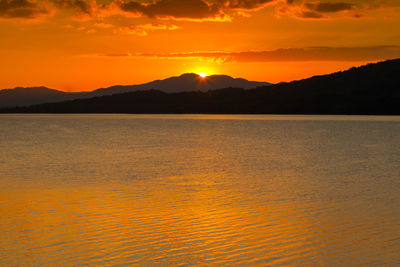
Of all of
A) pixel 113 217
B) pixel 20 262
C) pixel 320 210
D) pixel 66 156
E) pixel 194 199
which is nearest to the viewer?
pixel 20 262

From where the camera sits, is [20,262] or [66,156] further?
[66,156]

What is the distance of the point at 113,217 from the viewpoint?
17.7 meters

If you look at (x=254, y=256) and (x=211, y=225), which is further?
(x=211, y=225)

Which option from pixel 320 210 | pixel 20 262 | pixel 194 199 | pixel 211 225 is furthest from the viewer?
pixel 194 199

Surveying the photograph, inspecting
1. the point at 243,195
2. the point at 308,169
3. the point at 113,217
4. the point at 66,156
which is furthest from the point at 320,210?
the point at 66,156

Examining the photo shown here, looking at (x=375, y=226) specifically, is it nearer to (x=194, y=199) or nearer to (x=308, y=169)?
(x=194, y=199)

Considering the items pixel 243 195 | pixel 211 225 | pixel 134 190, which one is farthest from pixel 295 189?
pixel 211 225

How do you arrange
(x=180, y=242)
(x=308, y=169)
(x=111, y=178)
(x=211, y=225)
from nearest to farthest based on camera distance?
1. (x=180, y=242)
2. (x=211, y=225)
3. (x=111, y=178)
4. (x=308, y=169)

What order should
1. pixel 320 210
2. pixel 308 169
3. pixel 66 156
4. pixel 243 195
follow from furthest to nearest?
pixel 66 156 < pixel 308 169 < pixel 243 195 < pixel 320 210

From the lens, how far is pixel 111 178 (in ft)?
98.3

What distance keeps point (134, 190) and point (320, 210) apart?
9.84m

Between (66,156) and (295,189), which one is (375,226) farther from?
(66,156)

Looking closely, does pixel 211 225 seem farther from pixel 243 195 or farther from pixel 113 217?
pixel 243 195

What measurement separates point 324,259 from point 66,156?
122 ft
